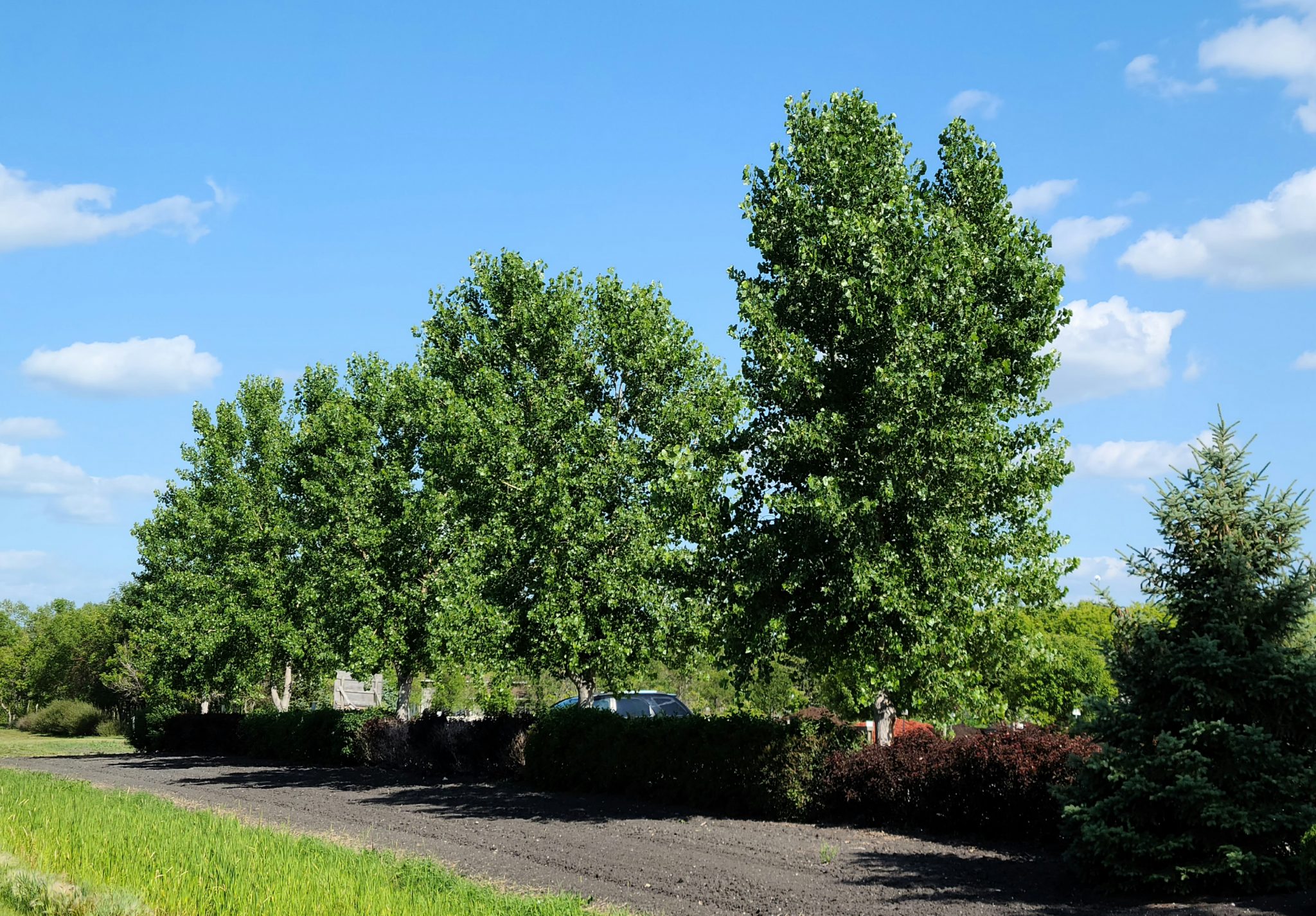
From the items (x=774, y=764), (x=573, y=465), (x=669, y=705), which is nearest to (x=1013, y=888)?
(x=774, y=764)

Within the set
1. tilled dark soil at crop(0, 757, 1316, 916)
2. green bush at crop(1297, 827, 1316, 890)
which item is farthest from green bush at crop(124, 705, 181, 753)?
green bush at crop(1297, 827, 1316, 890)

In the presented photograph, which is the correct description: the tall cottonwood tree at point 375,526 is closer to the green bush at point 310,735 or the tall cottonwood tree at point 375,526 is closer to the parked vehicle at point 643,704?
the green bush at point 310,735

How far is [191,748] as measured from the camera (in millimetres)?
36656

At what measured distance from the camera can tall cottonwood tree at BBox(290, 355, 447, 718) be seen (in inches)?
1020

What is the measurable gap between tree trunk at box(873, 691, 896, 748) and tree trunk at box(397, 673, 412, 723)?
15.4 m

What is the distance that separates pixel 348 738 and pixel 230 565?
821 cm

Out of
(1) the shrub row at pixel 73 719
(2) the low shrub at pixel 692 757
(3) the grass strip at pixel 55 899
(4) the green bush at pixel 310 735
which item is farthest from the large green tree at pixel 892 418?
(1) the shrub row at pixel 73 719

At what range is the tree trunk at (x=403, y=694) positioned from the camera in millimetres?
27766

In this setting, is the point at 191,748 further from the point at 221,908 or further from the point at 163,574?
the point at 221,908

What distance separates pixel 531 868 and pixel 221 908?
3934mm

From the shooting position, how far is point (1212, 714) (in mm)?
9867

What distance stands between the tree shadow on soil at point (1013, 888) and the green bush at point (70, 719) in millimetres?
63499

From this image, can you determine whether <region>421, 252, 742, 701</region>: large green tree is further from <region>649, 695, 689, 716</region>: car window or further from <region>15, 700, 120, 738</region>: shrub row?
<region>15, 700, 120, 738</region>: shrub row

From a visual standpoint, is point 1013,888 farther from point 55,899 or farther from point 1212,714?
point 55,899
